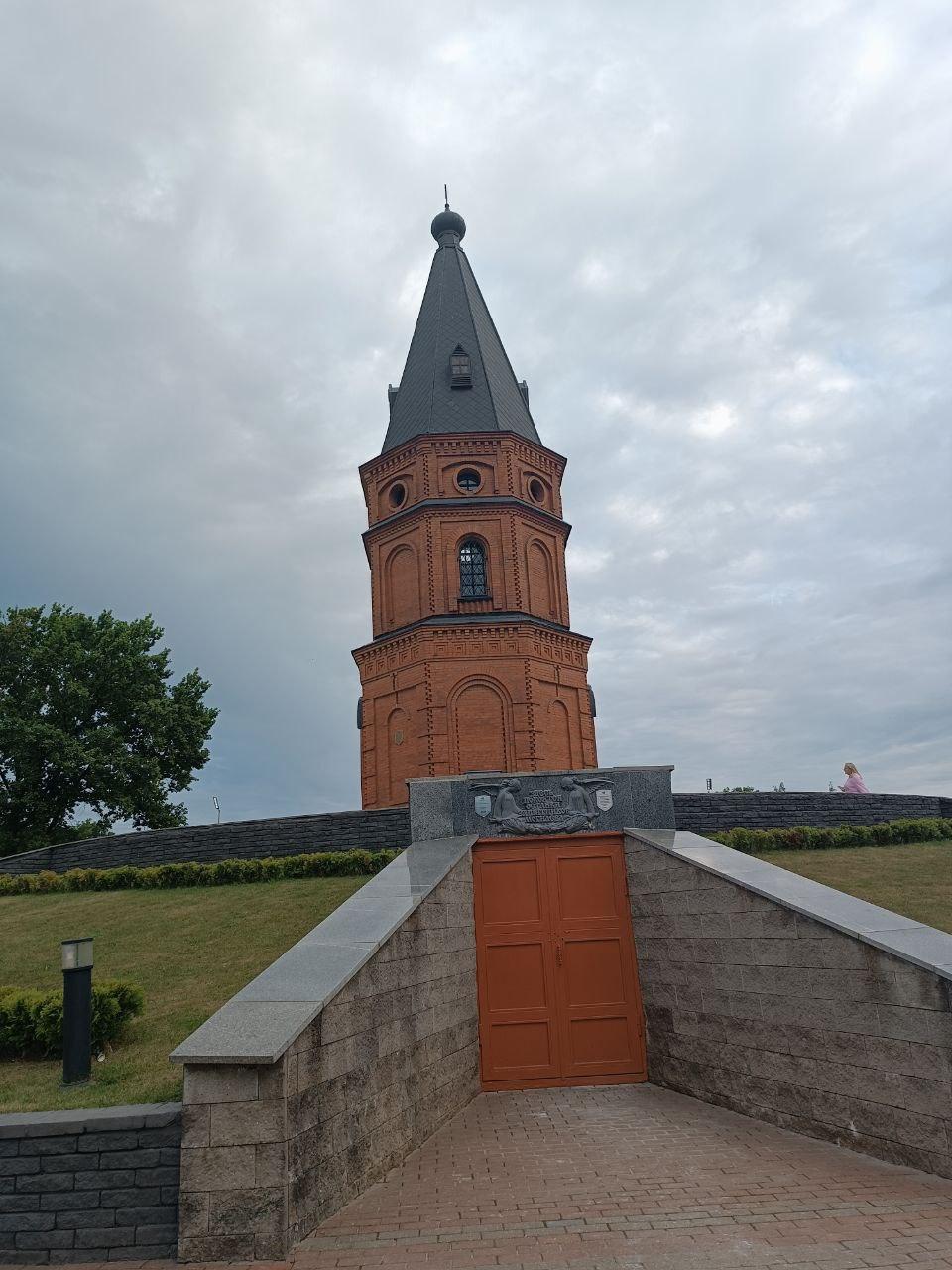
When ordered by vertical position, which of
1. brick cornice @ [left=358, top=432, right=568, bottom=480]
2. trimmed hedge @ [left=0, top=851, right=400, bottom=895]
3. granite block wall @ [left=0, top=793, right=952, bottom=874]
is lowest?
trimmed hedge @ [left=0, top=851, right=400, bottom=895]

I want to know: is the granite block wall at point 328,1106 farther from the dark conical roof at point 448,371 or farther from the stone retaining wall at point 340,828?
the dark conical roof at point 448,371

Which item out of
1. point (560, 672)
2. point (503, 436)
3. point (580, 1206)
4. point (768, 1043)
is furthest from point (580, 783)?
point (503, 436)

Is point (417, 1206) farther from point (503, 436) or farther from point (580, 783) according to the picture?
point (503, 436)

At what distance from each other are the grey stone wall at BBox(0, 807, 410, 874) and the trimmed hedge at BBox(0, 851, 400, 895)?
0.60 metres

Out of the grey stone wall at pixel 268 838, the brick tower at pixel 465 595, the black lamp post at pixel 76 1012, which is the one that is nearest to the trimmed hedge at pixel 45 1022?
the black lamp post at pixel 76 1012

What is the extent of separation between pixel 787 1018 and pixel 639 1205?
7.58 feet

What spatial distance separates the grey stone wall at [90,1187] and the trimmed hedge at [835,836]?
38.8 ft

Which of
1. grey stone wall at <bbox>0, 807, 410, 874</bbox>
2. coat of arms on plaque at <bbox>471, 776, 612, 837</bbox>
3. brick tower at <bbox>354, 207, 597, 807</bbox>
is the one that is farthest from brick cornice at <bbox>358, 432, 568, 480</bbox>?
coat of arms on plaque at <bbox>471, 776, 612, 837</bbox>

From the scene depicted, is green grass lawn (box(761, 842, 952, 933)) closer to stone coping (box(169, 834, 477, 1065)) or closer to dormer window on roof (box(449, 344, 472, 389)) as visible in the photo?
stone coping (box(169, 834, 477, 1065))

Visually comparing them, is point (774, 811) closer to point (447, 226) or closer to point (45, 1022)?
point (45, 1022)

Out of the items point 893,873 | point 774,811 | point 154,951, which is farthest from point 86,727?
point 893,873

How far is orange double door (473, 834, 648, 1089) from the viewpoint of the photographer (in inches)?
352

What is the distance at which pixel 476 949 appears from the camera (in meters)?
9.12

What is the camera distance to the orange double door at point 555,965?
894 cm
